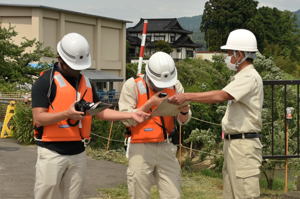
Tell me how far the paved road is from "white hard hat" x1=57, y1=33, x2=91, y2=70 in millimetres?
3228

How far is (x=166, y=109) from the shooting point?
4570mm

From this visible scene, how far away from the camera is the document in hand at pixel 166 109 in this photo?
4.50m

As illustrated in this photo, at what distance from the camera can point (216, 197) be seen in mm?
7355

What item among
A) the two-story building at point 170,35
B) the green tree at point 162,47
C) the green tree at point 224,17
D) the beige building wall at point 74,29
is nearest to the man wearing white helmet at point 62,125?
the beige building wall at point 74,29

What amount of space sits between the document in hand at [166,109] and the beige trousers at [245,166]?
70 centimetres

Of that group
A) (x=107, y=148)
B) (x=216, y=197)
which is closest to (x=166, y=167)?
(x=216, y=197)

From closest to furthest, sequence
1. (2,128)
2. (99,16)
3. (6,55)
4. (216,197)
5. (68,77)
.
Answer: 1. (68,77)
2. (216,197)
3. (2,128)
4. (6,55)
5. (99,16)

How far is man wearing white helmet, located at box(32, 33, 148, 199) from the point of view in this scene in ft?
13.8

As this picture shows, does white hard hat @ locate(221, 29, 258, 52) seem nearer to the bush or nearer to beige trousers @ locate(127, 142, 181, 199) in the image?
beige trousers @ locate(127, 142, 181, 199)

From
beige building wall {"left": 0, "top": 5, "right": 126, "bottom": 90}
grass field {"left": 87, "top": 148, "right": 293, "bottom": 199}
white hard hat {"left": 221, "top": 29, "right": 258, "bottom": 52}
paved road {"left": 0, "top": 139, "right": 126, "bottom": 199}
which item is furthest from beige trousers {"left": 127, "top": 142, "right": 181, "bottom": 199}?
beige building wall {"left": 0, "top": 5, "right": 126, "bottom": 90}

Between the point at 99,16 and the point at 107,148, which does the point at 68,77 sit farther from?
the point at 99,16

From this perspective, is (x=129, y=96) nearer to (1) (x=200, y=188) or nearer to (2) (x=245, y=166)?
(2) (x=245, y=166)

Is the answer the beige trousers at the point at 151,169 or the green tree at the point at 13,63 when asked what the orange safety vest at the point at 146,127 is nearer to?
the beige trousers at the point at 151,169

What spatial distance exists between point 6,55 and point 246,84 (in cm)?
1588
